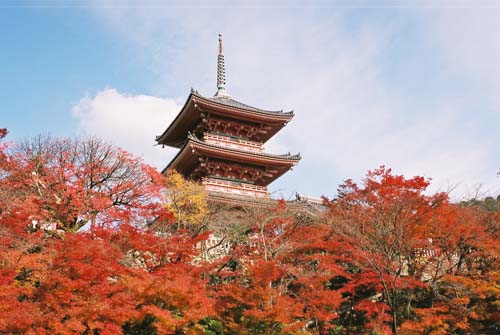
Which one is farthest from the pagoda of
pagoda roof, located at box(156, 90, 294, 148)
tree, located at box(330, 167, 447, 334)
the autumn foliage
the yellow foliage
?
tree, located at box(330, 167, 447, 334)

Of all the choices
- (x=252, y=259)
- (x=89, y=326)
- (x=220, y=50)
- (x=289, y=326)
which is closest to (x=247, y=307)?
(x=289, y=326)

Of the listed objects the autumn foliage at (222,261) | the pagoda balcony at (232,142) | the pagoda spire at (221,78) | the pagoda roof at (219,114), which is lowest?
the autumn foliage at (222,261)

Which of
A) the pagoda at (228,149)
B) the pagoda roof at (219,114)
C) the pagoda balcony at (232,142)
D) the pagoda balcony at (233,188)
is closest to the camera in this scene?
the pagoda balcony at (233,188)

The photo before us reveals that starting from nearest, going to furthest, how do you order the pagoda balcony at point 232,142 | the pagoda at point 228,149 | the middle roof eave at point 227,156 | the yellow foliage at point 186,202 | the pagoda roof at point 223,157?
the yellow foliage at point 186,202 < the middle roof eave at point 227,156 < the pagoda roof at point 223,157 < the pagoda at point 228,149 < the pagoda balcony at point 232,142

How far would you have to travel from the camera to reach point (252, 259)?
1584 centimetres

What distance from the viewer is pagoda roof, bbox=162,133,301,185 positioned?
24094mm

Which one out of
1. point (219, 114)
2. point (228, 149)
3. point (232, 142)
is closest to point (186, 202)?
point (228, 149)

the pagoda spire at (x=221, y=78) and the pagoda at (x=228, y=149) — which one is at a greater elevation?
the pagoda spire at (x=221, y=78)

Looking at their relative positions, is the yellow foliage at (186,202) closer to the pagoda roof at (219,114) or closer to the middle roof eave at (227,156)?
the middle roof eave at (227,156)

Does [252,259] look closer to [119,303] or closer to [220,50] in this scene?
[119,303]

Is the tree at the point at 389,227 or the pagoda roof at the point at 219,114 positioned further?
the pagoda roof at the point at 219,114

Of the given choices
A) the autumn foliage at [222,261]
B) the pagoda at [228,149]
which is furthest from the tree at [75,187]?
the pagoda at [228,149]

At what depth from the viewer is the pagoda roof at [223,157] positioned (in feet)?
79.0

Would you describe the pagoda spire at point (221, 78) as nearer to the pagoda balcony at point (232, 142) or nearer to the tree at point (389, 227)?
the pagoda balcony at point (232, 142)
